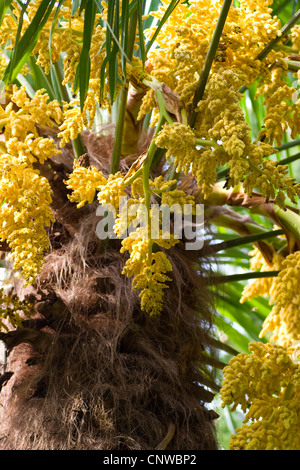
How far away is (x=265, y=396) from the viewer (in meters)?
1.03

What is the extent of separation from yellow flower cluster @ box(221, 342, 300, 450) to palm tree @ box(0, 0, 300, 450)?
18 cm

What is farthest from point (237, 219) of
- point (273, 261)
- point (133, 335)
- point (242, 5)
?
point (242, 5)

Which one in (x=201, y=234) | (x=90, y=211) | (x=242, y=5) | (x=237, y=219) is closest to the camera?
(x=242, y=5)

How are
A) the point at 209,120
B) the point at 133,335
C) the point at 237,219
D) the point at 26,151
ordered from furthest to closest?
1. the point at 237,219
2. the point at 133,335
3. the point at 26,151
4. the point at 209,120

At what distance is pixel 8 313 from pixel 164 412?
1.26 ft

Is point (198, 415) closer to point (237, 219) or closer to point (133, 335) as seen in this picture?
point (133, 335)

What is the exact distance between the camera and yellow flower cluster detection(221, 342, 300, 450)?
970mm

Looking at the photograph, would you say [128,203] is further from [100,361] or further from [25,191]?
[100,361]

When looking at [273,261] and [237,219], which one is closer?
[273,261]

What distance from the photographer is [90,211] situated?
1473 millimetres

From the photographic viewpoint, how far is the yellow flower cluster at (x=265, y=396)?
97 centimetres

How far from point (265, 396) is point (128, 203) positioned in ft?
1.29

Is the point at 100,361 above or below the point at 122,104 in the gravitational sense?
below

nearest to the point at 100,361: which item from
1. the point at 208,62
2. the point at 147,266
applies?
the point at 147,266
